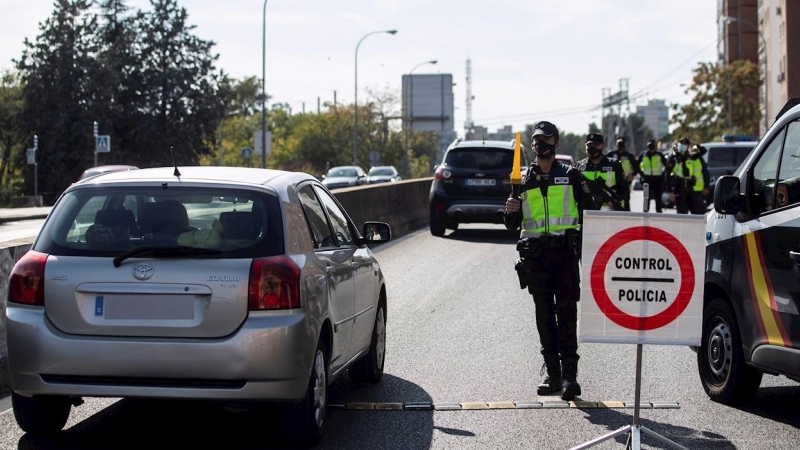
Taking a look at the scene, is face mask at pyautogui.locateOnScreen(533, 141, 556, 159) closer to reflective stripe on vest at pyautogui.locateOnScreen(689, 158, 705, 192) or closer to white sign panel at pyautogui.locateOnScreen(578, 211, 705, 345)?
white sign panel at pyautogui.locateOnScreen(578, 211, 705, 345)

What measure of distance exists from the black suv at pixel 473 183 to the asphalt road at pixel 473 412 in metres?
10.9

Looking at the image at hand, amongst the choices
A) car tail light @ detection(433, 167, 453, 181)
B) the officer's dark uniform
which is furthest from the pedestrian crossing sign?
the officer's dark uniform

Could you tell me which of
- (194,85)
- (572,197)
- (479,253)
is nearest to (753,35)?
(194,85)

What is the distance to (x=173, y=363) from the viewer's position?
245 inches

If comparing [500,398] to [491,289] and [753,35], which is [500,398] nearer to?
A: [491,289]

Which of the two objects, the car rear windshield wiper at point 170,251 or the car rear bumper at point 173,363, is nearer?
the car rear bumper at point 173,363

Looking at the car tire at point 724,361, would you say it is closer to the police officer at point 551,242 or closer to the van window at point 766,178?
the van window at point 766,178

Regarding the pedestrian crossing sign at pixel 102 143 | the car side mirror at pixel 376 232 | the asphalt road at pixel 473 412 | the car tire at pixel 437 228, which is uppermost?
the pedestrian crossing sign at pixel 102 143

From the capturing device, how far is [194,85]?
71438 mm

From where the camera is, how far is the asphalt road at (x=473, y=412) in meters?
6.79

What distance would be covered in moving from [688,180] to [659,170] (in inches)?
114

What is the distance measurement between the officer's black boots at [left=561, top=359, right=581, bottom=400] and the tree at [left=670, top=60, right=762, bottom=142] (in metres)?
82.4

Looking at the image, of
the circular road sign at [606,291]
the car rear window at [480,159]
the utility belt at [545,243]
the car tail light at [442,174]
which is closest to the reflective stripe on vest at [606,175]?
the utility belt at [545,243]

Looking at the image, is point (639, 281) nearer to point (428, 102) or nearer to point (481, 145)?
point (481, 145)
